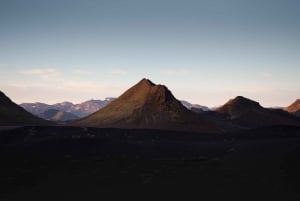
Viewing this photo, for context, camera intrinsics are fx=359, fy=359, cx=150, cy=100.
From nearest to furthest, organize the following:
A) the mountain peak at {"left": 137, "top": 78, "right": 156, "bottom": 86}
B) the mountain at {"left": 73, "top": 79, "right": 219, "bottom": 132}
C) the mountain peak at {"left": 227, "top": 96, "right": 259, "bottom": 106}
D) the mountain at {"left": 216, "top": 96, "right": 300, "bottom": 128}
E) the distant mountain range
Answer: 1. the mountain at {"left": 73, "top": 79, "right": 219, "bottom": 132}
2. the distant mountain range
3. the mountain peak at {"left": 137, "top": 78, "right": 156, "bottom": 86}
4. the mountain at {"left": 216, "top": 96, "right": 300, "bottom": 128}
5. the mountain peak at {"left": 227, "top": 96, "right": 259, "bottom": 106}

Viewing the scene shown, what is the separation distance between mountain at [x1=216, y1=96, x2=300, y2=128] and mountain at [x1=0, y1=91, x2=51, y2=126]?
264ft

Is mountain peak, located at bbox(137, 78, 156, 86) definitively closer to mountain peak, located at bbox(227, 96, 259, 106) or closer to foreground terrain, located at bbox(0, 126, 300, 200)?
mountain peak, located at bbox(227, 96, 259, 106)

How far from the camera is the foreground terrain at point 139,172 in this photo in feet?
91.4

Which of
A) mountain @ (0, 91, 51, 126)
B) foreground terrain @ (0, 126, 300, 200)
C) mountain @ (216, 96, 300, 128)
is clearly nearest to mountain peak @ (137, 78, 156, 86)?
mountain @ (216, 96, 300, 128)

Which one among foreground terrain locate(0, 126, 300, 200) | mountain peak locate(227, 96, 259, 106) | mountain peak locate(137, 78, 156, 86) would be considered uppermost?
mountain peak locate(137, 78, 156, 86)

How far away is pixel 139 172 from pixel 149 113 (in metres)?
84.6

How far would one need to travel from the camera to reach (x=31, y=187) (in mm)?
31094

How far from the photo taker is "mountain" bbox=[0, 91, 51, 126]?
12344cm

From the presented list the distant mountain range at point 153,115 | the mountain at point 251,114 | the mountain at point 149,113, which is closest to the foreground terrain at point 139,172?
the mountain at point 149,113

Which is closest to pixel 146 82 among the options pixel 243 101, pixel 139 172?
pixel 243 101

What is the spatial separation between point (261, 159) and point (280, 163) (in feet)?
10.9

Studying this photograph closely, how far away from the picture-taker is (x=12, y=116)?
130m

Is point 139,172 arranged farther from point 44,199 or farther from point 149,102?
point 149,102

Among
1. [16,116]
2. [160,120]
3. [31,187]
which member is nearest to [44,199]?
[31,187]
